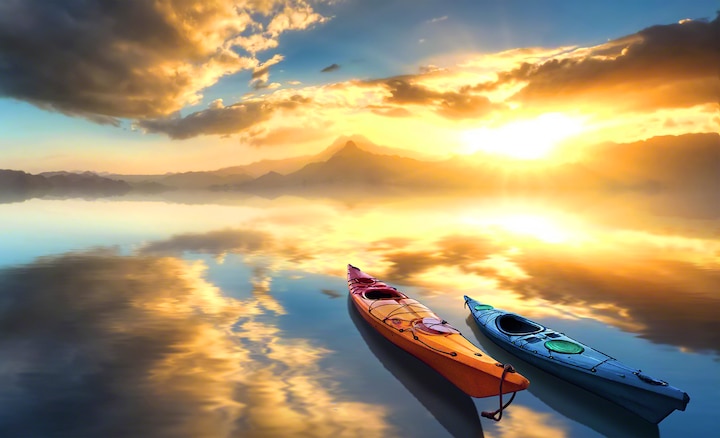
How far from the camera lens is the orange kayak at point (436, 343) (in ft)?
47.4

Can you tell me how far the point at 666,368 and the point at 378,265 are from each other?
2686 cm

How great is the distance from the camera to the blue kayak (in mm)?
13828

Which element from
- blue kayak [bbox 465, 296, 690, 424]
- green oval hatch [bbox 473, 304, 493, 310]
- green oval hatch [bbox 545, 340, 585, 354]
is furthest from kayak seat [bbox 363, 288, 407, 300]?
green oval hatch [bbox 545, 340, 585, 354]

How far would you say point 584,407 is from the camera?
15.8m

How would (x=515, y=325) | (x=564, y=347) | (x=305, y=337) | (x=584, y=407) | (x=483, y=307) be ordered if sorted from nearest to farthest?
(x=584, y=407) < (x=564, y=347) < (x=515, y=325) < (x=305, y=337) < (x=483, y=307)

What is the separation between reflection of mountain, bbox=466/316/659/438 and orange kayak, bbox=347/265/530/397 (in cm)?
365

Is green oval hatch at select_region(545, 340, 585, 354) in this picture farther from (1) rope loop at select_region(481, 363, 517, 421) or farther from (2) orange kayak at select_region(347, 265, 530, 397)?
(1) rope loop at select_region(481, 363, 517, 421)

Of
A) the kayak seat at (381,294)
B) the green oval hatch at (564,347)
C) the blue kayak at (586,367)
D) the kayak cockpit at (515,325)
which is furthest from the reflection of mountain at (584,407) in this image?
the kayak seat at (381,294)

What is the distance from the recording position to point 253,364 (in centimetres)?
1933

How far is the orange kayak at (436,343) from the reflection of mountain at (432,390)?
75 cm

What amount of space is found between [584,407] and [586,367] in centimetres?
162

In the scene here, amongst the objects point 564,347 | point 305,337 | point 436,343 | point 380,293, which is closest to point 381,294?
point 380,293

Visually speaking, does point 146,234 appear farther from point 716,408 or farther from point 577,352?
point 716,408

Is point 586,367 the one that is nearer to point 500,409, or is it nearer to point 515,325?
point 500,409
